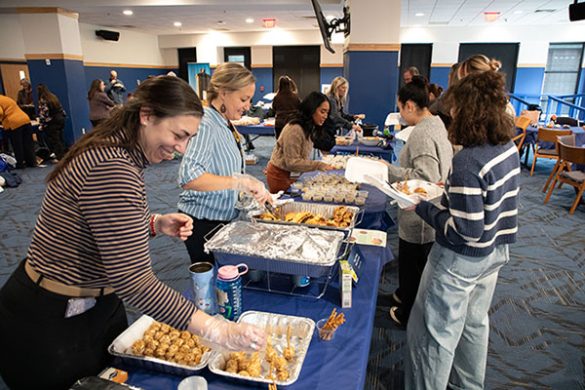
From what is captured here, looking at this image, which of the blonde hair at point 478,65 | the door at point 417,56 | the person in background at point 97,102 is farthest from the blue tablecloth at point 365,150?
the door at point 417,56

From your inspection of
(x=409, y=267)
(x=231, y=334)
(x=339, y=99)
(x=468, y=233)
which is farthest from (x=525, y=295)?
(x=339, y=99)

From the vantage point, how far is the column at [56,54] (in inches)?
285

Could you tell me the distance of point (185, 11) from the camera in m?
8.08

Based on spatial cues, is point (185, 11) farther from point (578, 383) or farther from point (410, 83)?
point (578, 383)

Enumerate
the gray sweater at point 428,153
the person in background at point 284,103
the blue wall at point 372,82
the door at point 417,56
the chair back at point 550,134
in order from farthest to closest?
the door at point 417,56 → the blue wall at point 372,82 → the chair back at point 550,134 → the person in background at point 284,103 → the gray sweater at point 428,153

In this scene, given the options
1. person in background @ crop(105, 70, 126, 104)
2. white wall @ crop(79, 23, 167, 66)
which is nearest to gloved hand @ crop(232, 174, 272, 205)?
person in background @ crop(105, 70, 126, 104)

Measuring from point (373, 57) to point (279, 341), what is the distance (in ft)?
17.1

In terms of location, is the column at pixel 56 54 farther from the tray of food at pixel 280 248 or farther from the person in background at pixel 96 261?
the person in background at pixel 96 261

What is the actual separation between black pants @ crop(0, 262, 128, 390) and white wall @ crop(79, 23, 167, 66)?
445 inches

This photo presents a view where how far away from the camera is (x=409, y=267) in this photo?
220cm

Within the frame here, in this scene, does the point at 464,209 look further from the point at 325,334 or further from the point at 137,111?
the point at 137,111

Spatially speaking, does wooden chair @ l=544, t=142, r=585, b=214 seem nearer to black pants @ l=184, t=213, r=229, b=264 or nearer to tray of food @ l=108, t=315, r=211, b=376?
black pants @ l=184, t=213, r=229, b=264

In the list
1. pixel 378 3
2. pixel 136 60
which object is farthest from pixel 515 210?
pixel 136 60

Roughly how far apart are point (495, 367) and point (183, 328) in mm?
1773
